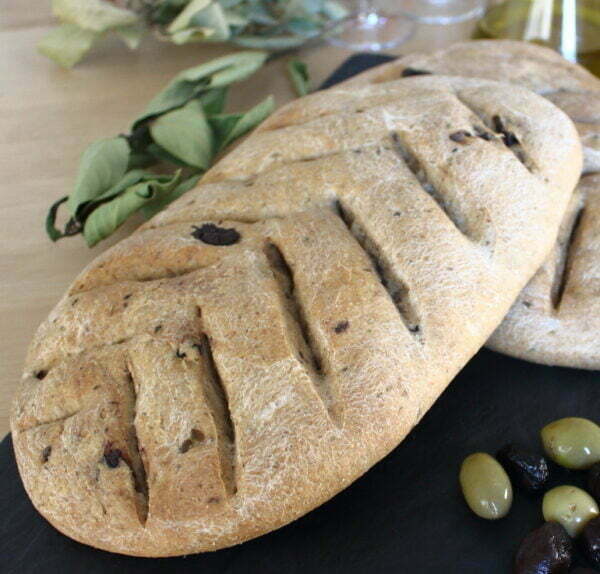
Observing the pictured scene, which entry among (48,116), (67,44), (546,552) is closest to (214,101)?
(48,116)

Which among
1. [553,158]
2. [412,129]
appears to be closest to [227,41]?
[412,129]

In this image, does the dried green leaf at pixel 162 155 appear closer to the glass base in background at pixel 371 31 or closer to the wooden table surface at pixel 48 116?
the wooden table surface at pixel 48 116

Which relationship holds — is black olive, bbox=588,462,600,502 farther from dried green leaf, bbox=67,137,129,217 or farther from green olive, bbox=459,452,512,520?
A: dried green leaf, bbox=67,137,129,217

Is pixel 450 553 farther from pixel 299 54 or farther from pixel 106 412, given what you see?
pixel 299 54

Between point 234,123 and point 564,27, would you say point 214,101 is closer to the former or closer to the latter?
point 234,123

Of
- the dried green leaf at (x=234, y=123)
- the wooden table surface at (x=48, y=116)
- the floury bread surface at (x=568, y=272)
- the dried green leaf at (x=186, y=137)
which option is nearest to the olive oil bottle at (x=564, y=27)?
the floury bread surface at (x=568, y=272)

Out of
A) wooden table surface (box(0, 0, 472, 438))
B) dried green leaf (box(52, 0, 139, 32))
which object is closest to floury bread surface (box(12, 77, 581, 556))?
wooden table surface (box(0, 0, 472, 438))
